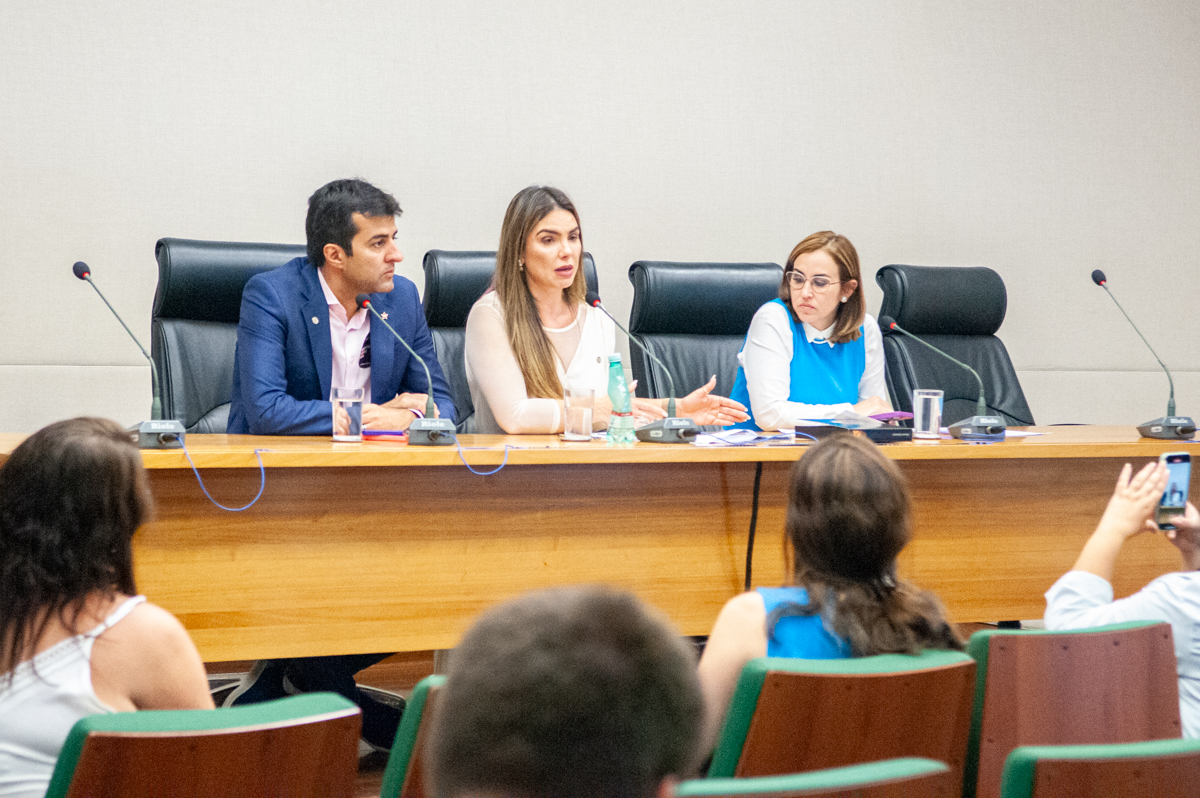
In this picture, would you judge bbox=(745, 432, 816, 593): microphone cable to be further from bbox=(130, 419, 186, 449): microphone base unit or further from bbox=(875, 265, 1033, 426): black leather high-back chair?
bbox=(875, 265, 1033, 426): black leather high-back chair

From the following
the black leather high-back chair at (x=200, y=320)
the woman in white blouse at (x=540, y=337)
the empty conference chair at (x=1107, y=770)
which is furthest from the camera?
the black leather high-back chair at (x=200, y=320)

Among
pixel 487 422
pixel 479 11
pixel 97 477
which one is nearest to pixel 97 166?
pixel 479 11

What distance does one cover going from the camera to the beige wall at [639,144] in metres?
3.36

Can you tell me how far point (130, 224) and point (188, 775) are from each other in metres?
2.99

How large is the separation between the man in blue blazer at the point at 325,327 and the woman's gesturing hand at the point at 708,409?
60 centimetres

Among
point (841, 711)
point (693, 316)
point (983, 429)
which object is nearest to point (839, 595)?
point (841, 711)

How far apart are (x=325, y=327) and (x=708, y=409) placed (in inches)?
37.5

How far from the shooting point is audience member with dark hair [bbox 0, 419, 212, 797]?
1021 mm

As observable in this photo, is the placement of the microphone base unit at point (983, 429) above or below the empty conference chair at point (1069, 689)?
above

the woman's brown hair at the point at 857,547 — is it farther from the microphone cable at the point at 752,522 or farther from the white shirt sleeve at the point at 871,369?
the white shirt sleeve at the point at 871,369

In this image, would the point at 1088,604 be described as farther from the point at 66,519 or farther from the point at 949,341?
the point at 949,341

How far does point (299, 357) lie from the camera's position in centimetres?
252

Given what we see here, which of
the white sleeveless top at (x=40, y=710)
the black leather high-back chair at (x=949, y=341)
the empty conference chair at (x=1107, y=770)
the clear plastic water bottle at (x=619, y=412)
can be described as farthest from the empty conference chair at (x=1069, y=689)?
the black leather high-back chair at (x=949, y=341)

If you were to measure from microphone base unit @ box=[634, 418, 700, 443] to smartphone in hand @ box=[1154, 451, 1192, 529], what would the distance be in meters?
0.90
